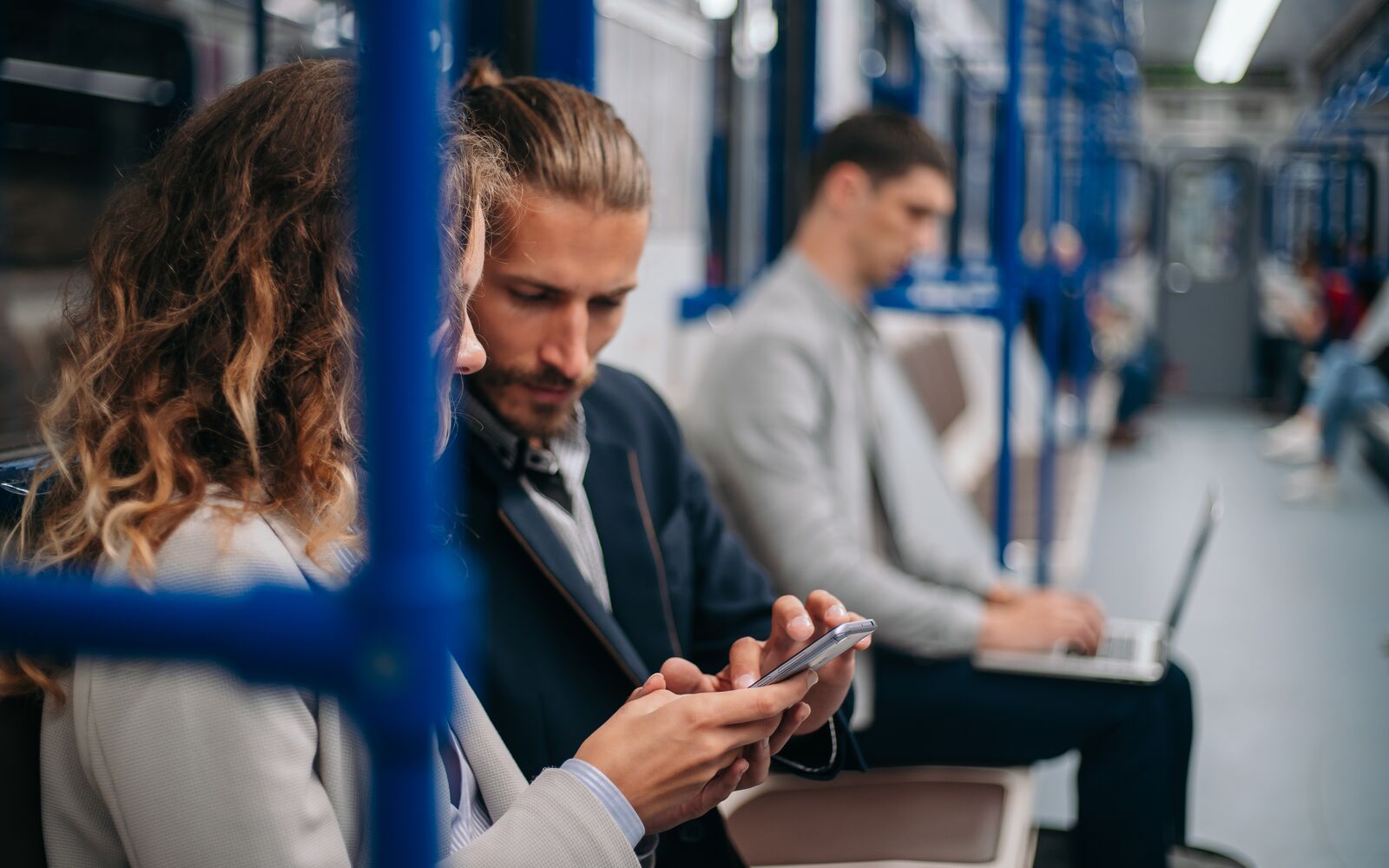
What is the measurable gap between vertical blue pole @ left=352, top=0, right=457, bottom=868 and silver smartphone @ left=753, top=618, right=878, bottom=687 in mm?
569

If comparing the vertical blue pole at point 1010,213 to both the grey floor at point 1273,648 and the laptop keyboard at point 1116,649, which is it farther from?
the grey floor at point 1273,648

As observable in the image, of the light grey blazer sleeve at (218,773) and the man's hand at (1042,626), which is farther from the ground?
the light grey blazer sleeve at (218,773)

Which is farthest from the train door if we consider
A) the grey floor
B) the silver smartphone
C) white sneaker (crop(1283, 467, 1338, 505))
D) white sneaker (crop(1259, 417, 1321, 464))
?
the silver smartphone

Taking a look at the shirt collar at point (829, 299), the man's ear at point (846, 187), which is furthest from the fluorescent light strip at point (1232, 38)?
the shirt collar at point (829, 299)

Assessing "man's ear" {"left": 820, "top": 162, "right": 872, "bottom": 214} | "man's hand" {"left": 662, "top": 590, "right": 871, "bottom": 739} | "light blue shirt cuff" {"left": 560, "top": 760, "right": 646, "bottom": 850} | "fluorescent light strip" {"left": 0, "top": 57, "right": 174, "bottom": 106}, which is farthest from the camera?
"fluorescent light strip" {"left": 0, "top": 57, "right": 174, "bottom": 106}

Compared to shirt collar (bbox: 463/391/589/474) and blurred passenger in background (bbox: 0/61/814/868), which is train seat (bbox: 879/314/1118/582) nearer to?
shirt collar (bbox: 463/391/589/474)

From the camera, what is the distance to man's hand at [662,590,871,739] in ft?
3.93

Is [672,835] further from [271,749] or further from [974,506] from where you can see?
[974,506]

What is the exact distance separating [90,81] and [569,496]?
9.07 ft

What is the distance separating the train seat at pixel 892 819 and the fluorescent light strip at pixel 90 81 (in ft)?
8.33

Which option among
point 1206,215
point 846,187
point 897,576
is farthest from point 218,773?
point 1206,215

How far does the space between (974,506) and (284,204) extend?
383 cm

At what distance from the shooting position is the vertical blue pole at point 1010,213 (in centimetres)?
300

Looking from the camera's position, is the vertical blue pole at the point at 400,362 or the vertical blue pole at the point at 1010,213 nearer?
the vertical blue pole at the point at 400,362
